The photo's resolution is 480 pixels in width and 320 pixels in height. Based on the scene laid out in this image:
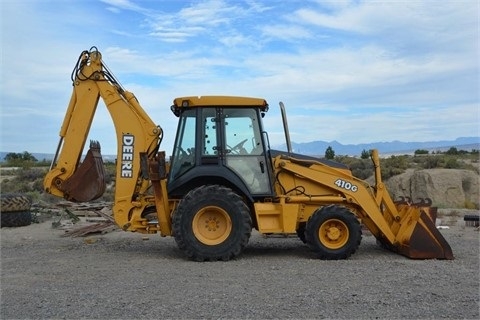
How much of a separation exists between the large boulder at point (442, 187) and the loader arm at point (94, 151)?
17494 mm

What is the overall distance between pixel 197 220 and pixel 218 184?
0.81 metres

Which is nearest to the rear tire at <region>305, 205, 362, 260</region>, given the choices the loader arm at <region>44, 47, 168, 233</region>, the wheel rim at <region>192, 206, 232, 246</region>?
the wheel rim at <region>192, 206, 232, 246</region>

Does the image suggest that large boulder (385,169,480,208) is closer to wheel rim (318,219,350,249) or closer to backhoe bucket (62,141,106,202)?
wheel rim (318,219,350,249)

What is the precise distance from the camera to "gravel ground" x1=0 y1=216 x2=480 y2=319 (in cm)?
648

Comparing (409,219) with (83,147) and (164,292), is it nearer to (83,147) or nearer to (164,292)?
(164,292)

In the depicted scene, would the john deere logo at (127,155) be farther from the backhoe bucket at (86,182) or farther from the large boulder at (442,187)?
the large boulder at (442,187)

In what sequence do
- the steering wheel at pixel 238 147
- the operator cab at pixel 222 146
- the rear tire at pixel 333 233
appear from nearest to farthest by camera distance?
the rear tire at pixel 333 233 → the operator cab at pixel 222 146 → the steering wheel at pixel 238 147

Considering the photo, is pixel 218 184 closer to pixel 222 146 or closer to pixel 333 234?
pixel 222 146

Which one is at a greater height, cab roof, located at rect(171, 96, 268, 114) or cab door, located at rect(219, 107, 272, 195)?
cab roof, located at rect(171, 96, 268, 114)

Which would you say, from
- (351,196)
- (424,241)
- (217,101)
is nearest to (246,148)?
(217,101)

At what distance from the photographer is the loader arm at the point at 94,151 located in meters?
10.8

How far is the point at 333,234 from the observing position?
33.8 ft

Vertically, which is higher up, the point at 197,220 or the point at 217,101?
the point at 217,101

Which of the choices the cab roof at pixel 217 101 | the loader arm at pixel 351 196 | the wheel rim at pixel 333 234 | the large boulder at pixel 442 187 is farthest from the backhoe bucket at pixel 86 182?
the large boulder at pixel 442 187
